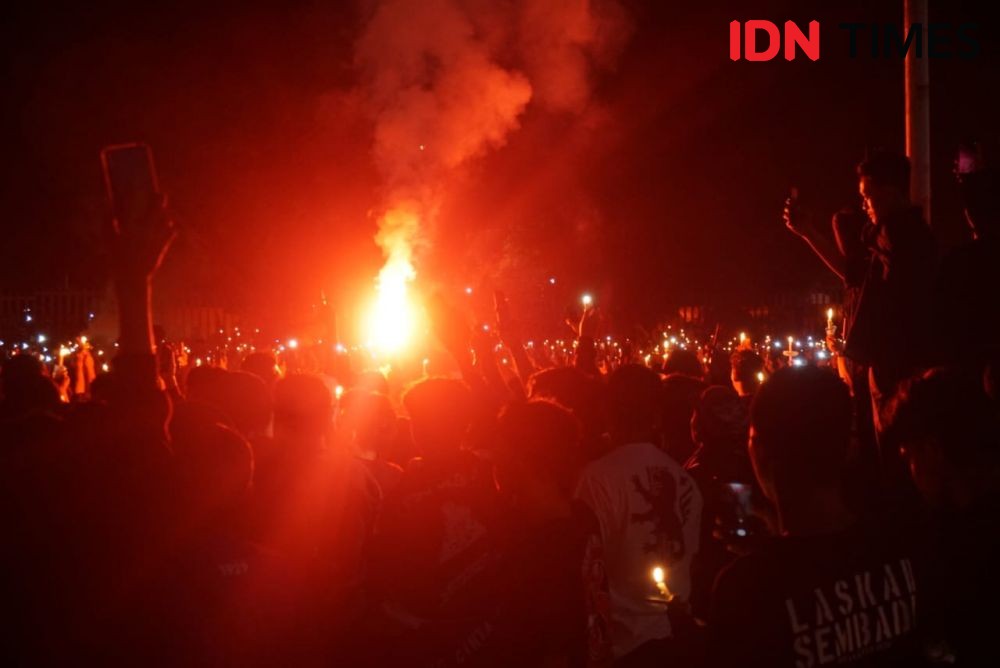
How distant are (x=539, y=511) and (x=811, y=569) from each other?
1.22 m

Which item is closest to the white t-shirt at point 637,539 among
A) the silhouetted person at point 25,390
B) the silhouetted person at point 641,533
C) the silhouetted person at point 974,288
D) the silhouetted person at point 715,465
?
the silhouetted person at point 641,533

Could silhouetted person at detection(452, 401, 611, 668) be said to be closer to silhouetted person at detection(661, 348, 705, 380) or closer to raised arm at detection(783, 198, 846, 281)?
raised arm at detection(783, 198, 846, 281)

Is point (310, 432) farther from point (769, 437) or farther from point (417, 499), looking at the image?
point (769, 437)

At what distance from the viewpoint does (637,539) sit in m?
4.04

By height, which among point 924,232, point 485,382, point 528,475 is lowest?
point 528,475

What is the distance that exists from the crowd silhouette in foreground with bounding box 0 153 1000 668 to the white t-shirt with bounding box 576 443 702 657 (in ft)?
0.03

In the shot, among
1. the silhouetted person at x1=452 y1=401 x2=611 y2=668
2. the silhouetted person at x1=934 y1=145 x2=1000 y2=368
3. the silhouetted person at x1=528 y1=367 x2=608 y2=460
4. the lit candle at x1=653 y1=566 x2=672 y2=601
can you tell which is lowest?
the lit candle at x1=653 y1=566 x2=672 y2=601

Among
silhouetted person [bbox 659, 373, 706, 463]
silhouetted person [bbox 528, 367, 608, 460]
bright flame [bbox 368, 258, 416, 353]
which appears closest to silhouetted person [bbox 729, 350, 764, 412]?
silhouetted person [bbox 659, 373, 706, 463]

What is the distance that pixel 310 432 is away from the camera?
4.57 metres

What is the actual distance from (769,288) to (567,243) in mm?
6626

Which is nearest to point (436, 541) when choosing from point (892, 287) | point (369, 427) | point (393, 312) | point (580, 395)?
point (580, 395)

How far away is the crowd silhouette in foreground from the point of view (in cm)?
246

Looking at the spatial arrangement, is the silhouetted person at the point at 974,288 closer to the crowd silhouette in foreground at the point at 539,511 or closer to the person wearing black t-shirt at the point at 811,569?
the crowd silhouette in foreground at the point at 539,511

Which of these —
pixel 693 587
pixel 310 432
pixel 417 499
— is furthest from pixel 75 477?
pixel 693 587
